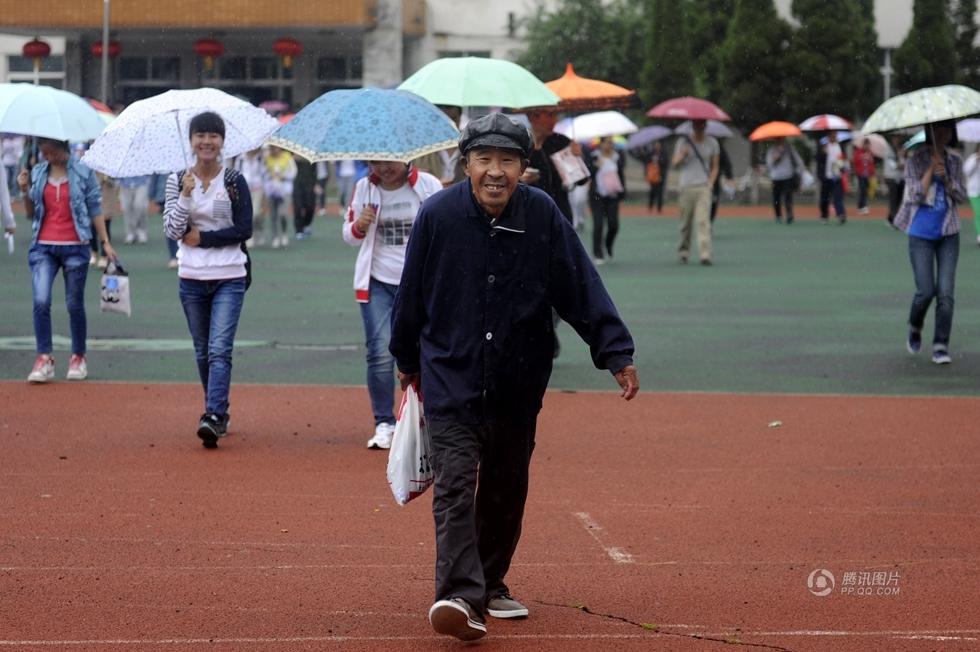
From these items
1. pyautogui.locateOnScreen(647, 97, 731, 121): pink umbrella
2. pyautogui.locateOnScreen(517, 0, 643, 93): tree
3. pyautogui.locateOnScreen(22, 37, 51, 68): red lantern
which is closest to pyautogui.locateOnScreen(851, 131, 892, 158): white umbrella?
pyautogui.locateOnScreen(647, 97, 731, 121): pink umbrella

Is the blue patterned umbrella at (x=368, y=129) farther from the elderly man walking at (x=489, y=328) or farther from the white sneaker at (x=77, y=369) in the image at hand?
the white sneaker at (x=77, y=369)

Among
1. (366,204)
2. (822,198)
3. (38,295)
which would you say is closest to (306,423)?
(366,204)

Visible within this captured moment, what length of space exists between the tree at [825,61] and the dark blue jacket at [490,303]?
129 ft

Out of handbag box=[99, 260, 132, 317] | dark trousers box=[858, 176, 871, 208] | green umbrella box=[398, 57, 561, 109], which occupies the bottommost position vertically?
dark trousers box=[858, 176, 871, 208]

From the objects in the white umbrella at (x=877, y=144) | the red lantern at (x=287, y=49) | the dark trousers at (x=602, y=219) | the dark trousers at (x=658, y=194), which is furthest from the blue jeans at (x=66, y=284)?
the red lantern at (x=287, y=49)

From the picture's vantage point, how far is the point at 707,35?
48.2m

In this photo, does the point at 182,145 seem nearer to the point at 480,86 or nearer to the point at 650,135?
the point at 480,86

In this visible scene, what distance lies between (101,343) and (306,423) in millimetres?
4439

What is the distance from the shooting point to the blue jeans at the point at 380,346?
967 centimetres

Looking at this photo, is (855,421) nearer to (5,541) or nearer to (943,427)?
(943,427)

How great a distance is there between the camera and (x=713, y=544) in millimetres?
7367

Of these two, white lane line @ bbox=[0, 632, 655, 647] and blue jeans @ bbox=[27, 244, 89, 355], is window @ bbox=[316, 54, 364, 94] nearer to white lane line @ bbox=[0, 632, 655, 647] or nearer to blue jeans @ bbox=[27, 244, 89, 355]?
blue jeans @ bbox=[27, 244, 89, 355]

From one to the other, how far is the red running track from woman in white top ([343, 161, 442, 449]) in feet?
1.61

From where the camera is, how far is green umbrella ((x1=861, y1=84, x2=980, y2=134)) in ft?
41.5
